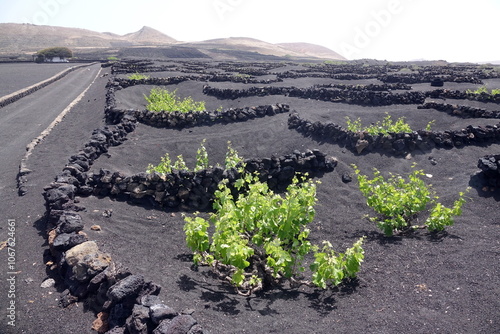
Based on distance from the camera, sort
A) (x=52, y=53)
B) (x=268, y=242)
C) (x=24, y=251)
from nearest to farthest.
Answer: (x=268, y=242)
(x=24, y=251)
(x=52, y=53)

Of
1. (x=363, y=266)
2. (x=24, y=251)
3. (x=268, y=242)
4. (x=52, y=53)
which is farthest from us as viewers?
(x=52, y=53)

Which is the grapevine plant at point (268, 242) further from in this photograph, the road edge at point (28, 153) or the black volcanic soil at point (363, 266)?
the road edge at point (28, 153)

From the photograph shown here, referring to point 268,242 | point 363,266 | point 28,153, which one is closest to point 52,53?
point 28,153

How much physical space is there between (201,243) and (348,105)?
17.3 m

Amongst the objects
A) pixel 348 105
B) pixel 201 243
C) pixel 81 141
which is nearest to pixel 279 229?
pixel 201 243

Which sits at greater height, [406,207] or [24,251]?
[406,207]

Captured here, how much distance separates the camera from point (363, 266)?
6.05 metres

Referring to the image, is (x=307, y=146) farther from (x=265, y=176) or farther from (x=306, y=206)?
(x=306, y=206)

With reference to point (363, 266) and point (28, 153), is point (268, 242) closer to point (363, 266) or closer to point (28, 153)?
point (363, 266)

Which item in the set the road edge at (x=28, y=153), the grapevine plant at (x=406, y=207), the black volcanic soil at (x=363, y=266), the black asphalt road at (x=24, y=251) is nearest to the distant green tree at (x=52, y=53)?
the road edge at (x=28, y=153)

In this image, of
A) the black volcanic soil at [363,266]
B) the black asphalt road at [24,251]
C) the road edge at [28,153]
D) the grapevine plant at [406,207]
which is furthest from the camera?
the road edge at [28,153]

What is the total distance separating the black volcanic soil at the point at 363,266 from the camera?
175 inches

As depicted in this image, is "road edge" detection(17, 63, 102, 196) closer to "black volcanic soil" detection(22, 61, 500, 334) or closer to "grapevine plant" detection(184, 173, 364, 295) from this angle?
"black volcanic soil" detection(22, 61, 500, 334)

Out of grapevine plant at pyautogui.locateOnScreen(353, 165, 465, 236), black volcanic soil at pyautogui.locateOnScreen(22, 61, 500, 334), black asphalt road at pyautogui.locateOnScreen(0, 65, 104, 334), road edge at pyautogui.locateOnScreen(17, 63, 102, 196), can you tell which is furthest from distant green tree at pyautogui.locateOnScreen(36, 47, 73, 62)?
grapevine plant at pyautogui.locateOnScreen(353, 165, 465, 236)
